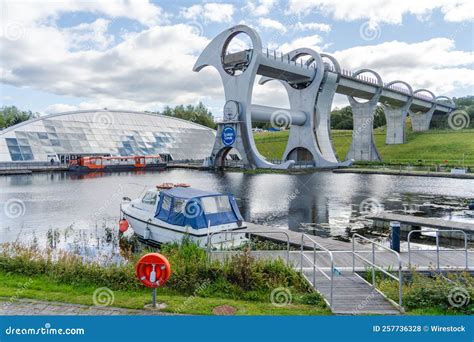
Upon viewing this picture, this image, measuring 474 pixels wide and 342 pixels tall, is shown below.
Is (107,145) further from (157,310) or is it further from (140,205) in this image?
(157,310)

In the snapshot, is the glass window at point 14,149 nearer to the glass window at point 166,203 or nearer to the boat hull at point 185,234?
the boat hull at point 185,234

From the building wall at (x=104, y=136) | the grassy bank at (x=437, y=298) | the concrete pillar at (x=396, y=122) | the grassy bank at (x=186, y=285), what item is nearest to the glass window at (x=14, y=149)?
the building wall at (x=104, y=136)

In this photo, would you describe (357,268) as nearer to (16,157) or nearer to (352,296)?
(352,296)

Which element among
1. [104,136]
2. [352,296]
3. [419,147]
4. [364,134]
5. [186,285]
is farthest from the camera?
[419,147]

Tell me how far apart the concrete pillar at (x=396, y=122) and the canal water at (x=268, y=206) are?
157ft

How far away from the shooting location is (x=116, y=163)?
62.8 m

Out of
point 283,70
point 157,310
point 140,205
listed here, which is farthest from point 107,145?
point 157,310

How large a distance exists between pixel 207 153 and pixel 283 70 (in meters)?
29.8

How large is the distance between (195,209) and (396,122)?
266 feet

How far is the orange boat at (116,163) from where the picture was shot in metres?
57.5

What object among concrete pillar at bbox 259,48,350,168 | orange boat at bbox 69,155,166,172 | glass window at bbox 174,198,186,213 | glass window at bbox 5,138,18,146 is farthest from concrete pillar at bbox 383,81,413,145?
glass window at bbox 174,198,186,213

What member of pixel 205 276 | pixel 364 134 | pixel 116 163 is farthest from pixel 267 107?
pixel 205 276

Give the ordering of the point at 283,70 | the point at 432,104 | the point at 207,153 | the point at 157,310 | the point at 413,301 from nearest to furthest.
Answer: the point at 157,310 → the point at 413,301 → the point at 283,70 → the point at 207,153 → the point at 432,104

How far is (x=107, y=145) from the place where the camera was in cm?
6862
